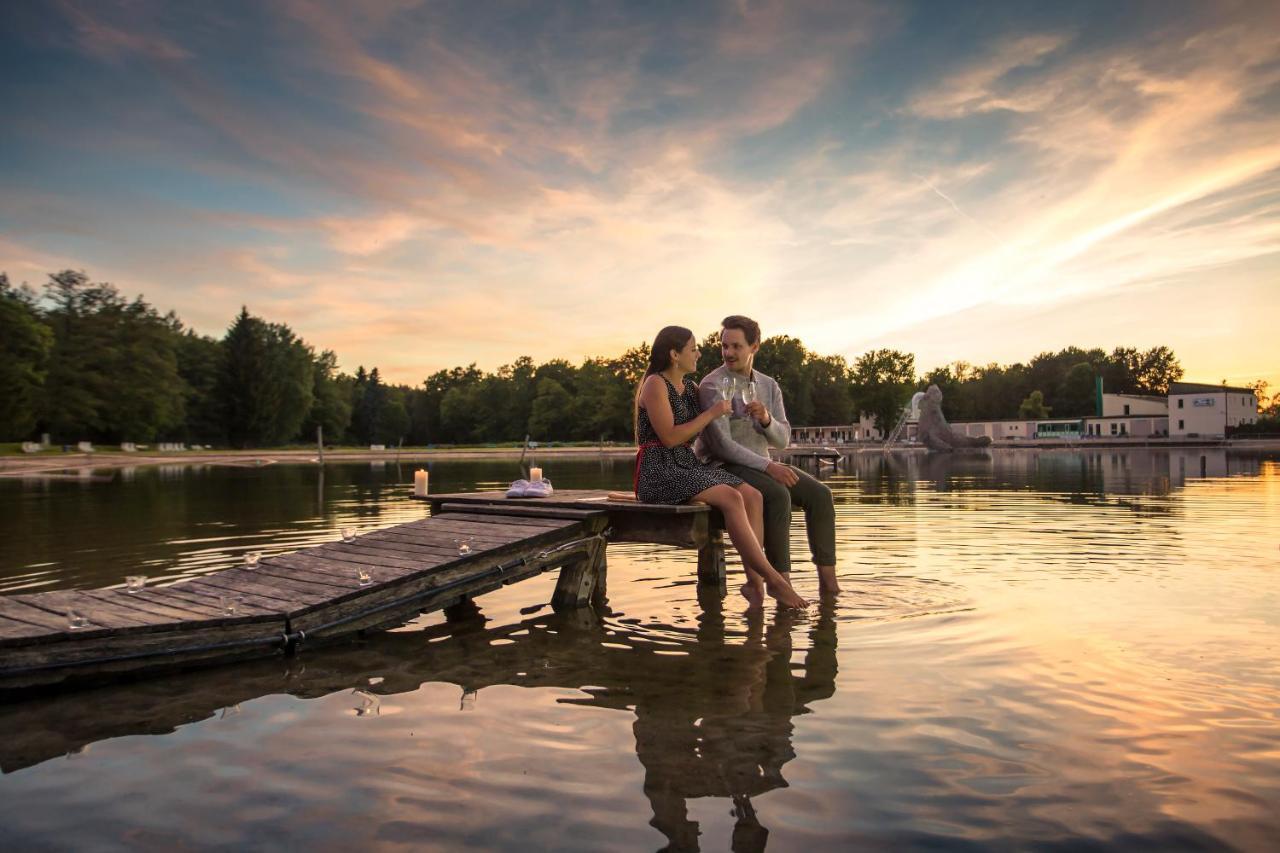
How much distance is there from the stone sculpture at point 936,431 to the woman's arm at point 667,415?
266 ft

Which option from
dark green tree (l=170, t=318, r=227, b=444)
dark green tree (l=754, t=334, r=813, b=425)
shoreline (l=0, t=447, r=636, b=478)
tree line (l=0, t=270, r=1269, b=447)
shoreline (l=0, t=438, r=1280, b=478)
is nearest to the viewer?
shoreline (l=0, t=447, r=636, b=478)

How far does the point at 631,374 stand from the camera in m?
118

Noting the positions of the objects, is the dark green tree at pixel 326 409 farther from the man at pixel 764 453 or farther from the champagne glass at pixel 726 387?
the champagne glass at pixel 726 387

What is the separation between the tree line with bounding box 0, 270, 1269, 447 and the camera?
67.8m

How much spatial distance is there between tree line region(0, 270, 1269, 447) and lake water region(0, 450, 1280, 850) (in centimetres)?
6746

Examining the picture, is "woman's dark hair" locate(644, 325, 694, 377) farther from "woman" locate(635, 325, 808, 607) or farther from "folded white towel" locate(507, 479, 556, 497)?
"folded white towel" locate(507, 479, 556, 497)

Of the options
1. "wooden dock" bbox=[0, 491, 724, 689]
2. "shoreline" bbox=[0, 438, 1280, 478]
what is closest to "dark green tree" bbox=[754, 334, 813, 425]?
"shoreline" bbox=[0, 438, 1280, 478]

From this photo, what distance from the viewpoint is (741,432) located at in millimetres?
8141

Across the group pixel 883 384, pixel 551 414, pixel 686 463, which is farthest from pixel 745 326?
pixel 883 384

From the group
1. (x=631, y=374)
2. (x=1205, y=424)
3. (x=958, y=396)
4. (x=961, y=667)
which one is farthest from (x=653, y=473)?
(x=958, y=396)

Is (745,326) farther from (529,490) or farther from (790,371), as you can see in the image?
(790,371)

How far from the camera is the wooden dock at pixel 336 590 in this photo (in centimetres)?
523

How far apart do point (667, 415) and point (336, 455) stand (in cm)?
7747

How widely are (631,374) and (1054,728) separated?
11355cm
